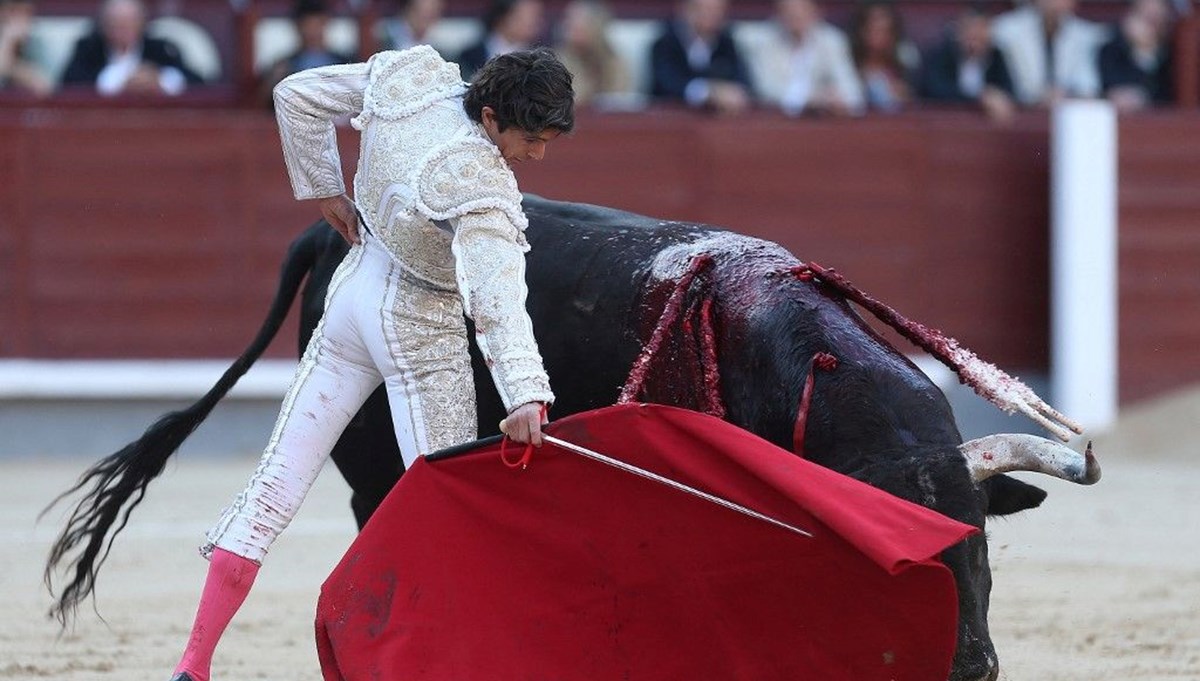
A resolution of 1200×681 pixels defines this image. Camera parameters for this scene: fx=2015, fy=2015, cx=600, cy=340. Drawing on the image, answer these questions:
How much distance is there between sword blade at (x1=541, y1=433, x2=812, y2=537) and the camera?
9.16 feet

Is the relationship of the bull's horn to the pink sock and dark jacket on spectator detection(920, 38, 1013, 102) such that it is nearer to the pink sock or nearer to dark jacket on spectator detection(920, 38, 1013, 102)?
the pink sock

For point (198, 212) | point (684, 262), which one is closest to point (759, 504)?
point (684, 262)

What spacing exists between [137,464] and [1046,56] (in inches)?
197

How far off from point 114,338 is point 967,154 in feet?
10.7

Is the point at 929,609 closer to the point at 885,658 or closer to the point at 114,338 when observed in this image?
the point at 885,658

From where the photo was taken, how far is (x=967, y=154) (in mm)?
7680

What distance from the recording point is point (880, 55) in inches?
300

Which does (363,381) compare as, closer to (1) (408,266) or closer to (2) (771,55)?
(1) (408,266)

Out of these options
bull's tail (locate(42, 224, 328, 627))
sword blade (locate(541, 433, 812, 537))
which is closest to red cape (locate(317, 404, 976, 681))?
sword blade (locate(541, 433, 812, 537))

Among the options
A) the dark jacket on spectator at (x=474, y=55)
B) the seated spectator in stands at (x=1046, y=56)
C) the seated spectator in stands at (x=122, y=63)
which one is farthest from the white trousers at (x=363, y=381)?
the seated spectator in stands at (x=1046, y=56)

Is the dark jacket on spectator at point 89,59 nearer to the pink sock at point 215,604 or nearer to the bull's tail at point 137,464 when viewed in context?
the bull's tail at point 137,464

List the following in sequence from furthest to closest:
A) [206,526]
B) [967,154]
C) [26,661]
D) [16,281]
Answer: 1. [967,154]
2. [16,281]
3. [206,526]
4. [26,661]

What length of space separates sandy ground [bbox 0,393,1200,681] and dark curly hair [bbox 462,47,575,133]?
1343mm

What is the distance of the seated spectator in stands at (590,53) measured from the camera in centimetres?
728
